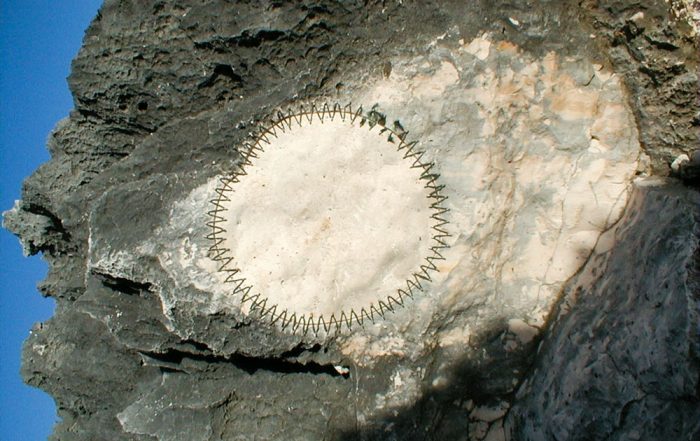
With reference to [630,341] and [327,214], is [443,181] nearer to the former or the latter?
[327,214]

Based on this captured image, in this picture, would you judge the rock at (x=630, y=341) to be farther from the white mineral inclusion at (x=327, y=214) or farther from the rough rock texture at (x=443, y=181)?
the white mineral inclusion at (x=327, y=214)

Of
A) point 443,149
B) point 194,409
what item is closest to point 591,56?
point 443,149

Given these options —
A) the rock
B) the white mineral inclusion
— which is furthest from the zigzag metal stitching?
the rock

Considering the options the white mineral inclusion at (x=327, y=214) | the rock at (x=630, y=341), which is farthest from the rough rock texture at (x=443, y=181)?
the white mineral inclusion at (x=327, y=214)

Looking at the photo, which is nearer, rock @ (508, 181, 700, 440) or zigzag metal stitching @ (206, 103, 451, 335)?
rock @ (508, 181, 700, 440)

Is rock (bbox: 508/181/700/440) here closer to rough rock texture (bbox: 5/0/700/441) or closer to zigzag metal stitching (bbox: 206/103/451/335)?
rough rock texture (bbox: 5/0/700/441)

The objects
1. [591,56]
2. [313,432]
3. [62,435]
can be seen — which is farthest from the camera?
[62,435]

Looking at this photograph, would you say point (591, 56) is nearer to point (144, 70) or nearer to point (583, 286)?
point (583, 286)
